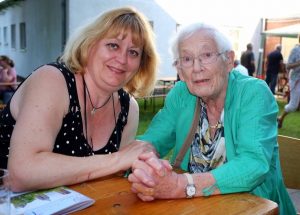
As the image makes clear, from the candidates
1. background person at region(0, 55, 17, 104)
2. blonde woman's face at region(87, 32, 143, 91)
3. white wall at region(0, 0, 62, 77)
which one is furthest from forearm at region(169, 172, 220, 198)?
white wall at region(0, 0, 62, 77)

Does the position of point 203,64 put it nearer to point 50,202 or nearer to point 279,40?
point 50,202

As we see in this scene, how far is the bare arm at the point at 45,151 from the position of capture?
1.52 meters

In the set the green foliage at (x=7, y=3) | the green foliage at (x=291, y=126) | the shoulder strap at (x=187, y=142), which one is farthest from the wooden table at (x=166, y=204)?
the green foliage at (x=291, y=126)

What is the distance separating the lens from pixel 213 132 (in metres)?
2.12

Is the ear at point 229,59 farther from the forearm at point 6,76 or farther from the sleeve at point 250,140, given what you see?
the forearm at point 6,76

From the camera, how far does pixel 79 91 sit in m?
1.99

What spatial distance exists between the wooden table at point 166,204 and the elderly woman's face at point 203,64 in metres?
0.66

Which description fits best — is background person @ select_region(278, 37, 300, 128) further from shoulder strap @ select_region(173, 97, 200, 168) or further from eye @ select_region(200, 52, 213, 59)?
eye @ select_region(200, 52, 213, 59)

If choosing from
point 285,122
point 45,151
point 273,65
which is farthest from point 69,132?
point 273,65

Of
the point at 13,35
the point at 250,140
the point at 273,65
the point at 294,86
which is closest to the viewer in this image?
the point at 250,140

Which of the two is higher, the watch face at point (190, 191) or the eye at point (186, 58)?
the eye at point (186, 58)

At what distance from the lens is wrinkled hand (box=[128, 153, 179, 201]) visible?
150 centimetres

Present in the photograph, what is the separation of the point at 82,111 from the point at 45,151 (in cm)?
43

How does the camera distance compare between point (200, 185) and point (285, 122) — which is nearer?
point (200, 185)
